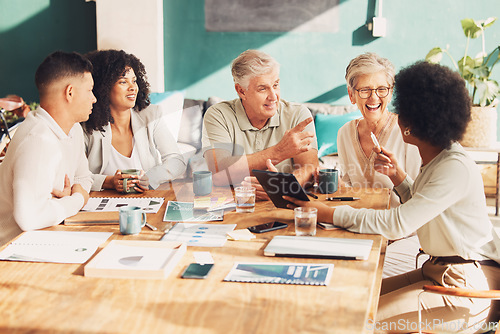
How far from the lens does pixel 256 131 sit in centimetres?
263

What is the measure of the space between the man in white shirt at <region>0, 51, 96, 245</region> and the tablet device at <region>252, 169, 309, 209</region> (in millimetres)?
665

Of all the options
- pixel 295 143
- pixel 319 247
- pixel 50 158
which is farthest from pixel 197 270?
pixel 295 143

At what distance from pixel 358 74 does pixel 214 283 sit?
5.23ft

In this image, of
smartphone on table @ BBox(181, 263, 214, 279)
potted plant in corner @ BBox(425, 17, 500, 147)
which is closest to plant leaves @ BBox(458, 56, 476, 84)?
potted plant in corner @ BBox(425, 17, 500, 147)

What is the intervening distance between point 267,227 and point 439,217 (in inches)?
21.6

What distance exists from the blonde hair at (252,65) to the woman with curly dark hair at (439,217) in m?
0.83

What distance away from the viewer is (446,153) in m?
1.72

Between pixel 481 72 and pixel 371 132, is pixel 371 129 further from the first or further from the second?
pixel 481 72

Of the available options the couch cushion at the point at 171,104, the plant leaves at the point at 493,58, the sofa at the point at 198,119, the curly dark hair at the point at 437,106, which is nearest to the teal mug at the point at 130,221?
the curly dark hair at the point at 437,106

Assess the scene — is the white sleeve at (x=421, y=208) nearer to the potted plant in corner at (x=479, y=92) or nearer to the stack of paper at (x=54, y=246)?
the stack of paper at (x=54, y=246)

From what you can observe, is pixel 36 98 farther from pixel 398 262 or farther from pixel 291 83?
pixel 398 262

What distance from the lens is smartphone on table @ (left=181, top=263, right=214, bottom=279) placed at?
1.29 m

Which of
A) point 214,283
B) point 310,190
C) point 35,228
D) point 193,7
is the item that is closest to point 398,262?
point 310,190

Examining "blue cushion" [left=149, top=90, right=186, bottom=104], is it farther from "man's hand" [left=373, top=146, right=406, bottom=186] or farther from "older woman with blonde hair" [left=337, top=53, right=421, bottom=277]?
"man's hand" [left=373, top=146, right=406, bottom=186]
